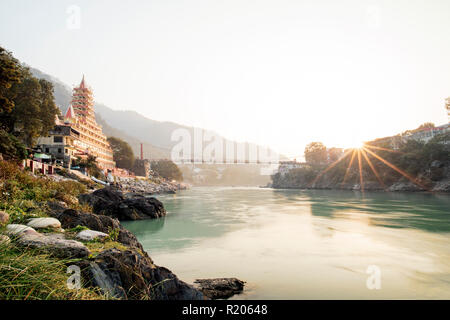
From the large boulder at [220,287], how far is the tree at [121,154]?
85.0 meters

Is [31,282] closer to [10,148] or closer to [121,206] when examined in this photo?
[121,206]

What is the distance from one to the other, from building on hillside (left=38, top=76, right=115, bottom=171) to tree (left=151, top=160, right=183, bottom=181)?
33726mm

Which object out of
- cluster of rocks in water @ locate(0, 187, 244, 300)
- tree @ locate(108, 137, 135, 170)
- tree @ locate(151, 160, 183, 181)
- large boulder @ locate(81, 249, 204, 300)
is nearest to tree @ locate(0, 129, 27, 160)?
cluster of rocks in water @ locate(0, 187, 244, 300)

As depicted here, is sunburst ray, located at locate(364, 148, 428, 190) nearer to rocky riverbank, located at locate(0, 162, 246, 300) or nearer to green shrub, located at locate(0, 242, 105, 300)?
rocky riverbank, located at locate(0, 162, 246, 300)

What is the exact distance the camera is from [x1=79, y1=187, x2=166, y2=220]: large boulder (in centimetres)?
2061

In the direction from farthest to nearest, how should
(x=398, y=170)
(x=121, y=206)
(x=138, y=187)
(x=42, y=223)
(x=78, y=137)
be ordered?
(x=398, y=170), (x=138, y=187), (x=78, y=137), (x=121, y=206), (x=42, y=223)

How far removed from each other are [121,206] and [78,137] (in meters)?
43.1

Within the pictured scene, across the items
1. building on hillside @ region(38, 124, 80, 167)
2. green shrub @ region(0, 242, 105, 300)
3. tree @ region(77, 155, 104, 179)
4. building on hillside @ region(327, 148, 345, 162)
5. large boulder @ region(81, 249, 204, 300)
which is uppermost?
building on hillside @ region(327, 148, 345, 162)

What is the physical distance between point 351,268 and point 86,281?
28.3ft

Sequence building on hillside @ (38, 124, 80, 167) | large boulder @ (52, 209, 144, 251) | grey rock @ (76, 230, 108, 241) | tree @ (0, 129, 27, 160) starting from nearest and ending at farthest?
grey rock @ (76, 230, 108, 241), large boulder @ (52, 209, 144, 251), tree @ (0, 129, 27, 160), building on hillside @ (38, 124, 80, 167)

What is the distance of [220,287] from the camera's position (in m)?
7.20

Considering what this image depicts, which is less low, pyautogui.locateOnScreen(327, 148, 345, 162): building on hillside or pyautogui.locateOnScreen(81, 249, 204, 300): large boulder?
pyautogui.locateOnScreen(327, 148, 345, 162): building on hillside

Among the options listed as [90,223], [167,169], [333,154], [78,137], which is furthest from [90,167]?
[333,154]
